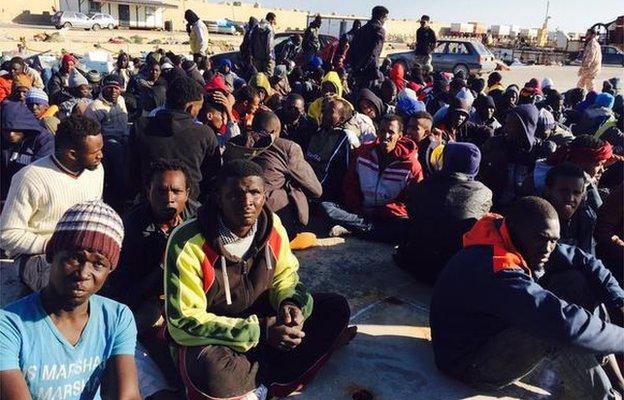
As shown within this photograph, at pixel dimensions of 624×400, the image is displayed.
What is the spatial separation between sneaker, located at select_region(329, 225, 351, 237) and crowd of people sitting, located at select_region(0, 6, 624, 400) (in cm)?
3

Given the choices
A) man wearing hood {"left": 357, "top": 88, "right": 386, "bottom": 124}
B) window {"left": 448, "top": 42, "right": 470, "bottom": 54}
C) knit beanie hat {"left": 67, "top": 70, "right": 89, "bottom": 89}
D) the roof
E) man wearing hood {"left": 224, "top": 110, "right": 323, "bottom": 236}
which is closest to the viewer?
man wearing hood {"left": 224, "top": 110, "right": 323, "bottom": 236}

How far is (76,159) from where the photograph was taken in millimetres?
3418

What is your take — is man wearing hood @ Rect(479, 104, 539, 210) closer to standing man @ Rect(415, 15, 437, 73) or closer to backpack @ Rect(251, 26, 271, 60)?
backpack @ Rect(251, 26, 271, 60)

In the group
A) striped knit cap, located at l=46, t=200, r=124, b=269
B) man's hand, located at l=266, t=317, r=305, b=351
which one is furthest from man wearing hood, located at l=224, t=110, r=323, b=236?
striped knit cap, located at l=46, t=200, r=124, b=269

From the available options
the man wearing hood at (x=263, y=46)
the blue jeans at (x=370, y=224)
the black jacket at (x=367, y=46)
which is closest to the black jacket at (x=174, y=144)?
the blue jeans at (x=370, y=224)

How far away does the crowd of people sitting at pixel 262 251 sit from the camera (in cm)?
210

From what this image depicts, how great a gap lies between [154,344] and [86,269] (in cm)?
128

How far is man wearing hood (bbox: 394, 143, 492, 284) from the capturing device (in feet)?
13.0

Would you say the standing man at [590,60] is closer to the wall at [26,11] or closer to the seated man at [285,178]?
the seated man at [285,178]

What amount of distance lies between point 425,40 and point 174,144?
30.9 ft

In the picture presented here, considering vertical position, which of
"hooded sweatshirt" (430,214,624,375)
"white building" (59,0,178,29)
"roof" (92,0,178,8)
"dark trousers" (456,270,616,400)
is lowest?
"dark trousers" (456,270,616,400)

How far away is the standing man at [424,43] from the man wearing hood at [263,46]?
3.38 metres

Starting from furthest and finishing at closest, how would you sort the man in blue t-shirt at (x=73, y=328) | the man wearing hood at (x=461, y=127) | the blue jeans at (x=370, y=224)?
the man wearing hood at (x=461, y=127) < the blue jeans at (x=370, y=224) < the man in blue t-shirt at (x=73, y=328)

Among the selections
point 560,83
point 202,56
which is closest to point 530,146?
point 202,56
